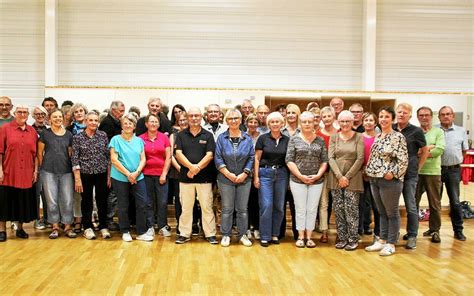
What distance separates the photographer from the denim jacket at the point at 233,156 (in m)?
5.32

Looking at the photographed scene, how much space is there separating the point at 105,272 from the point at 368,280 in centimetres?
224

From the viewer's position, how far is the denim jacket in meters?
5.32

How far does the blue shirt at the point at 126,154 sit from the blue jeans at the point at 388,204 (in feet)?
8.48

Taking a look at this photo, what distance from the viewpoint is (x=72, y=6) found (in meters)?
8.70

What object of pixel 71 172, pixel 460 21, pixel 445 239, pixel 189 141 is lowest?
pixel 445 239

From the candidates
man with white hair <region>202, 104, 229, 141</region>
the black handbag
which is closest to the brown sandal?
man with white hair <region>202, 104, 229, 141</region>

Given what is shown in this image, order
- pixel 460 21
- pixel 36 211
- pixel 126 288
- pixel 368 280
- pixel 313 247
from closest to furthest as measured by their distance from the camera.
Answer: pixel 126 288, pixel 368 280, pixel 313 247, pixel 36 211, pixel 460 21

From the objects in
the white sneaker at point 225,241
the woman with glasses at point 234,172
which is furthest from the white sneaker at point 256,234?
the white sneaker at point 225,241

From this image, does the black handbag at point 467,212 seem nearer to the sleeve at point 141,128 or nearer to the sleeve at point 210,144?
the sleeve at point 210,144

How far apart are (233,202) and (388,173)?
1.68 meters

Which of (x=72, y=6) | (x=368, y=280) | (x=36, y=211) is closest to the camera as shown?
(x=368, y=280)

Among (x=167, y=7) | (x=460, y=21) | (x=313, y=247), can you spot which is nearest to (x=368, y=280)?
(x=313, y=247)

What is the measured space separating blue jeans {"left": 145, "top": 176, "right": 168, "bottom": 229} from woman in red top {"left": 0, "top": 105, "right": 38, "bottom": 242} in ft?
4.28

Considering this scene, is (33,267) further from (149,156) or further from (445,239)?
(445,239)
